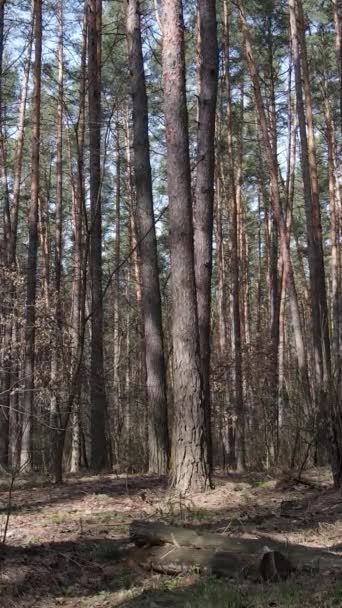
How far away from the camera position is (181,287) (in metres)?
7.13

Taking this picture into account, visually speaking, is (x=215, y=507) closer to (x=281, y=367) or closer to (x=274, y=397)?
(x=274, y=397)

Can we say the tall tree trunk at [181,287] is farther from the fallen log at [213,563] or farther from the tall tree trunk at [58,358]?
the fallen log at [213,563]

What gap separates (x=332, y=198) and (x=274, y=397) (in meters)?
8.75

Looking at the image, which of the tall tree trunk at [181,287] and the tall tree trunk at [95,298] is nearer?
the tall tree trunk at [181,287]

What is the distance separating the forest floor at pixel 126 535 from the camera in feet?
13.0

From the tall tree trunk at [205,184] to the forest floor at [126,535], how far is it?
1.56 meters

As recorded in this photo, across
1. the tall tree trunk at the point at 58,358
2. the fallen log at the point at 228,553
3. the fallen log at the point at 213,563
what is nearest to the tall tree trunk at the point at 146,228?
the tall tree trunk at the point at 58,358

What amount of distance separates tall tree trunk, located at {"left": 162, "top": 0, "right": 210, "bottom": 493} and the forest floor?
0.40 m

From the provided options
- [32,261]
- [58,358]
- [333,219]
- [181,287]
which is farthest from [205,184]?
[333,219]

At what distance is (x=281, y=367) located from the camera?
1762 cm

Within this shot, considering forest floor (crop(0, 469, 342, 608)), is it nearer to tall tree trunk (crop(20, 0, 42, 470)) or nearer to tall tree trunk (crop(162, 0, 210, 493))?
tall tree trunk (crop(162, 0, 210, 493))

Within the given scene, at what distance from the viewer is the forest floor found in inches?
157

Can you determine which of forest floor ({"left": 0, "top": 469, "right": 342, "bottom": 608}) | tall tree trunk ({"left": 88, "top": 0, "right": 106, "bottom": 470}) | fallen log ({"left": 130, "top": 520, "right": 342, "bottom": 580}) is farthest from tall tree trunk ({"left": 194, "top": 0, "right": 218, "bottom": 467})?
fallen log ({"left": 130, "top": 520, "right": 342, "bottom": 580})

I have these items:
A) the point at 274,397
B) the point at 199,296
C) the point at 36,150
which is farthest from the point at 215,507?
the point at 36,150
